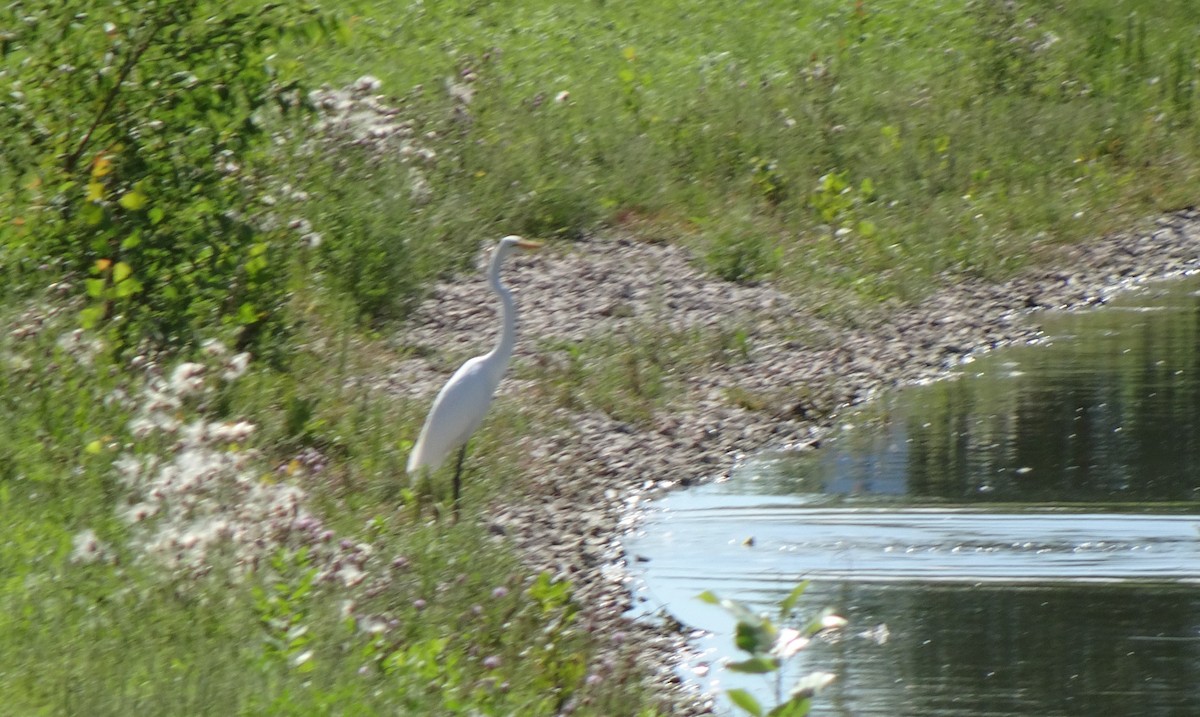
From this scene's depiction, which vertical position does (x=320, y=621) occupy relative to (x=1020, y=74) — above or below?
above

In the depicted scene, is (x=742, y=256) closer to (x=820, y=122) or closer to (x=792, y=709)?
(x=820, y=122)

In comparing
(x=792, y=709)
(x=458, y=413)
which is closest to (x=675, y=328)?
(x=458, y=413)

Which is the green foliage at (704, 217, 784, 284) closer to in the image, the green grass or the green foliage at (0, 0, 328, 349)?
the green grass

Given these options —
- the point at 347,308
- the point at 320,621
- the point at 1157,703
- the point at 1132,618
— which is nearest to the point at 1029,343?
the point at 347,308

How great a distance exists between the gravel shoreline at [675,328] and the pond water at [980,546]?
0.25 meters

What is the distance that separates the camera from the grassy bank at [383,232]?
5.80m

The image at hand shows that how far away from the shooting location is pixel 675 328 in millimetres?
12602

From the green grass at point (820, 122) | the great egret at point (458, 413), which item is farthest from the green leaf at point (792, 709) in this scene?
the green grass at point (820, 122)

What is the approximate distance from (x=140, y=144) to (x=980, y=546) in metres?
4.51

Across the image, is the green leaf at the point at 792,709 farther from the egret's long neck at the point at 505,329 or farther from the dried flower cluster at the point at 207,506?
the egret's long neck at the point at 505,329

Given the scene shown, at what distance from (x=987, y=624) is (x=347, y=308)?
5.44 metres

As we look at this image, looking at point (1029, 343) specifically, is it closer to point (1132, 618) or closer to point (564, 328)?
point (564, 328)

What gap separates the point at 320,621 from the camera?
566cm

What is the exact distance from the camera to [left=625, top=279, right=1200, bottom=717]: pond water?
7203 millimetres
